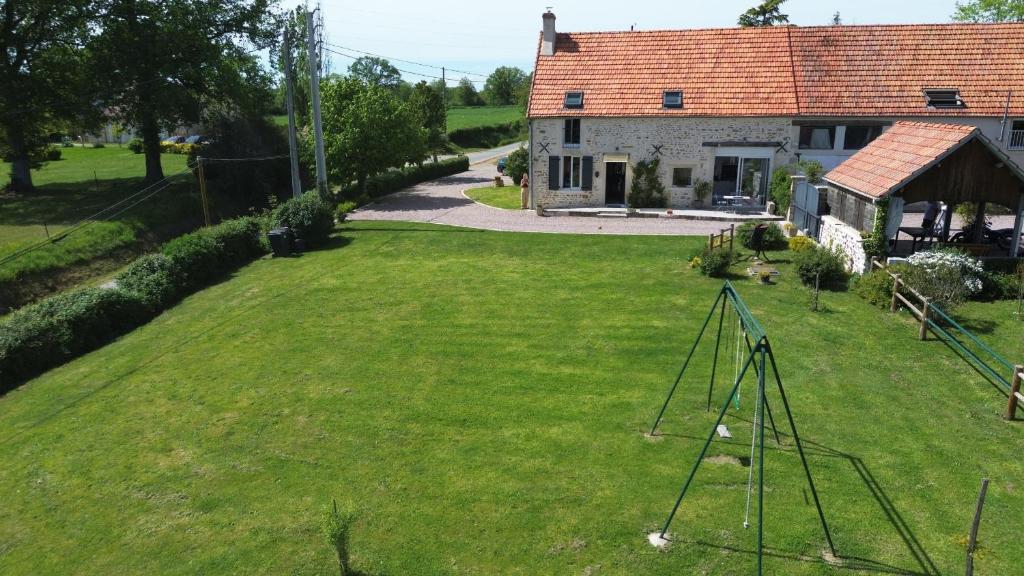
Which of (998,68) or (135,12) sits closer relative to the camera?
(998,68)

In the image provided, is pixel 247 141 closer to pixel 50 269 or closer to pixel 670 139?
pixel 50 269

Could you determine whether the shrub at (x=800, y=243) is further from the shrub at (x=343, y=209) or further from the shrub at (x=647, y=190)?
the shrub at (x=343, y=209)

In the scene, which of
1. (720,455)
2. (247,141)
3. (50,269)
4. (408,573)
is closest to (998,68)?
(720,455)

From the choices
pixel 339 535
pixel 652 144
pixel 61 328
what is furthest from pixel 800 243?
pixel 61 328

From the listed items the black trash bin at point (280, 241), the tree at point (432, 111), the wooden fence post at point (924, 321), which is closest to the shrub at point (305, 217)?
the black trash bin at point (280, 241)

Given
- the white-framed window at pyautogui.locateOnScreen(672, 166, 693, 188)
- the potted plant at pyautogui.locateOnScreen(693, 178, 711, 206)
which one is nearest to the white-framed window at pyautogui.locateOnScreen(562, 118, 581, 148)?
the white-framed window at pyautogui.locateOnScreen(672, 166, 693, 188)

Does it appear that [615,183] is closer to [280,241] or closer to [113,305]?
[280,241]
